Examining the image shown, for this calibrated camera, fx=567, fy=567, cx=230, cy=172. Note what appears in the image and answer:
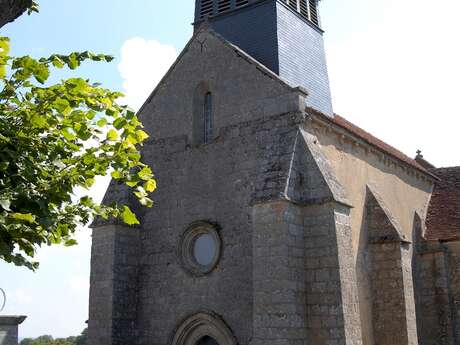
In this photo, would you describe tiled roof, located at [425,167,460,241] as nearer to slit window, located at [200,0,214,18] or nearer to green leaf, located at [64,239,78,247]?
slit window, located at [200,0,214,18]

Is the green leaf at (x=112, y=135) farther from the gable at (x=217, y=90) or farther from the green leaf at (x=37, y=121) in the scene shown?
the gable at (x=217, y=90)

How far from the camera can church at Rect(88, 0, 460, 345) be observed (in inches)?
441

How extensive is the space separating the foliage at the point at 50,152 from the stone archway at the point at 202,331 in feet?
22.7

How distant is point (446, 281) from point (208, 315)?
790 cm

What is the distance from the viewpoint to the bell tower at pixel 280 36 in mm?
15039

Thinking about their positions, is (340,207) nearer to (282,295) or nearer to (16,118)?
(282,295)

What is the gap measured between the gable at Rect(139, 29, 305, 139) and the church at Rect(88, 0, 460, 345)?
0.03m

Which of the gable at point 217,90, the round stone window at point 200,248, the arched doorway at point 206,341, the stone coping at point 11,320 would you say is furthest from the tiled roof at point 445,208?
the stone coping at point 11,320

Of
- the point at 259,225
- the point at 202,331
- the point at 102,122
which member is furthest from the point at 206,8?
the point at 102,122

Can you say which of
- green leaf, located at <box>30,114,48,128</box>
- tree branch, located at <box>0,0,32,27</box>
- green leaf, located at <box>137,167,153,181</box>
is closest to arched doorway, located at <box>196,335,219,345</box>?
green leaf, located at <box>137,167,153,181</box>

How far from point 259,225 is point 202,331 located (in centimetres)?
317

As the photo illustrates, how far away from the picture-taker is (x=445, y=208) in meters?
19.3

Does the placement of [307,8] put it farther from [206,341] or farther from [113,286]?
[206,341]

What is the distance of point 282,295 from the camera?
10805mm
